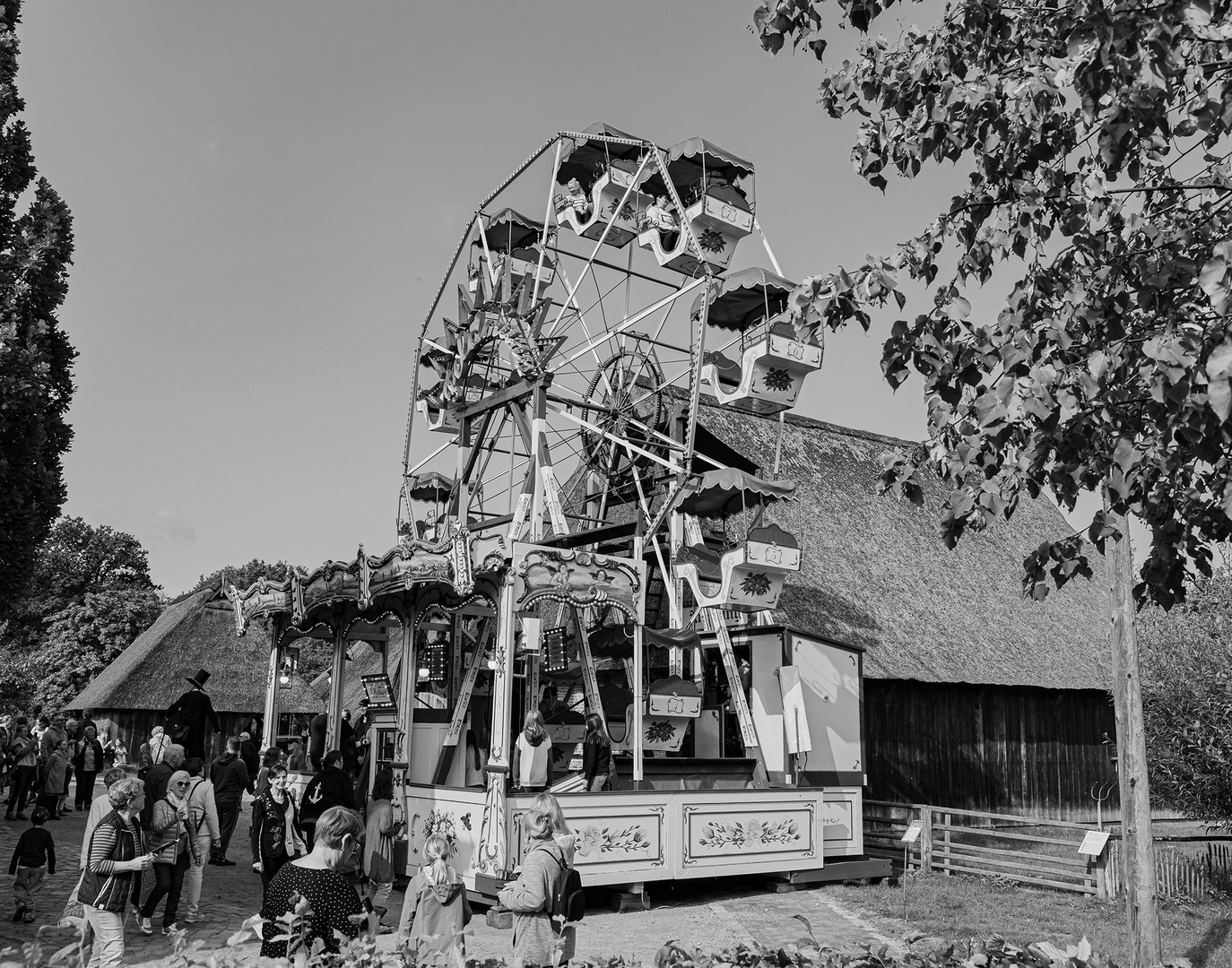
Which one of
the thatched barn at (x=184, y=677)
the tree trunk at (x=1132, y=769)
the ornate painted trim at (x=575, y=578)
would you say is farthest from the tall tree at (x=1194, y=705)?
the thatched barn at (x=184, y=677)

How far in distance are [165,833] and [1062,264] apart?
8.77 m

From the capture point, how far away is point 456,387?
20.0 meters

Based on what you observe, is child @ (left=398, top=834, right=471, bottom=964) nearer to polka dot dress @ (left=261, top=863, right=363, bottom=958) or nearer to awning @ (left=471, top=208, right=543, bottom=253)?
polka dot dress @ (left=261, top=863, right=363, bottom=958)

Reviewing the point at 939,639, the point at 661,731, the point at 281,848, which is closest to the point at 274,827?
the point at 281,848

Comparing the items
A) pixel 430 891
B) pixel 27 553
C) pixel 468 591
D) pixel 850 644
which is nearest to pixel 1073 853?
pixel 850 644

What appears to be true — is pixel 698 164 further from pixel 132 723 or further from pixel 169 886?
pixel 132 723

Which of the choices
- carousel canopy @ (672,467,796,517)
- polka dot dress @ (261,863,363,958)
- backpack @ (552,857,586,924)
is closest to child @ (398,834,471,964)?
backpack @ (552,857,586,924)

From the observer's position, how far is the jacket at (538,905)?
6.32 metres

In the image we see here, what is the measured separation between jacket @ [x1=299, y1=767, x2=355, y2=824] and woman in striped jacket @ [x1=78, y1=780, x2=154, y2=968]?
10.6ft

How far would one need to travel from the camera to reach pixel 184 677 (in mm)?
35125

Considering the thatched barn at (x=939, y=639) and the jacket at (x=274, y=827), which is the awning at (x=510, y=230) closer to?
the thatched barn at (x=939, y=639)

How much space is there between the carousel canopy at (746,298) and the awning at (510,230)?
12.0 ft

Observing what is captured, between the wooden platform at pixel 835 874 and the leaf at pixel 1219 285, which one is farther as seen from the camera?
the wooden platform at pixel 835 874

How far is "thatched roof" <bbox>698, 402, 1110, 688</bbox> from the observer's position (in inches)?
877
